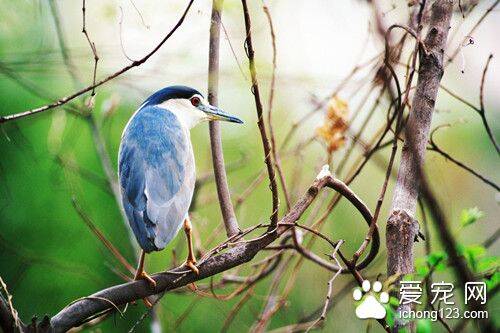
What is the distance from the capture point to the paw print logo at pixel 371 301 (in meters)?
1.35

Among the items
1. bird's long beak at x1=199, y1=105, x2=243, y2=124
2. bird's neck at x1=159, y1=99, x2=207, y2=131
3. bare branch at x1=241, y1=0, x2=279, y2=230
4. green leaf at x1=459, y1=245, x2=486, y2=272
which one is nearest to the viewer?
green leaf at x1=459, y1=245, x2=486, y2=272

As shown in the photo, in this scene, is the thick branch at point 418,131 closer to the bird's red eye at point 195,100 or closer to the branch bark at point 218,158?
the branch bark at point 218,158

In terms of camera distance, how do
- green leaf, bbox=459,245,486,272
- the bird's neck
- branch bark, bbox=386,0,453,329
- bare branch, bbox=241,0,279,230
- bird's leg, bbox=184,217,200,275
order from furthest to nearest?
the bird's neck
bird's leg, bbox=184,217,200,275
branch bark, bbox=386,0,453,329
bare branch, bbox=241,0,279,230
green leaf, bbox=459,245,486,272

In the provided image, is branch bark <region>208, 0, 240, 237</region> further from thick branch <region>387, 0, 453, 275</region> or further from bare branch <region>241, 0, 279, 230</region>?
thick branch <region>387, 0, 453, 275</region>

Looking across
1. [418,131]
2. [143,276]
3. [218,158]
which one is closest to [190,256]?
[143,276]

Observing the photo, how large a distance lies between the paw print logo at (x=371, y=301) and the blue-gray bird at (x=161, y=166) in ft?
1.33

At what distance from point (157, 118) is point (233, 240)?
531mm

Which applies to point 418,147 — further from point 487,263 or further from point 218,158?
point 218,158

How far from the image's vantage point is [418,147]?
1.43 meters

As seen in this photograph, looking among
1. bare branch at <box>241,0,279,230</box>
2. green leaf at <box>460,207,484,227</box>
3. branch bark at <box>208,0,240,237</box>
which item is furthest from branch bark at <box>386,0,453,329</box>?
branch bark at <box>208,0,240,237</box>

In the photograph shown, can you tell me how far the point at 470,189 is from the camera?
3.63 metres

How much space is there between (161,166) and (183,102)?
0.31 metres

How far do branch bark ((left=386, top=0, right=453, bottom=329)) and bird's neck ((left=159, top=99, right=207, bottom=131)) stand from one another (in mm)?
747

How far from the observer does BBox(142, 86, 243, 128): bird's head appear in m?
2.09
